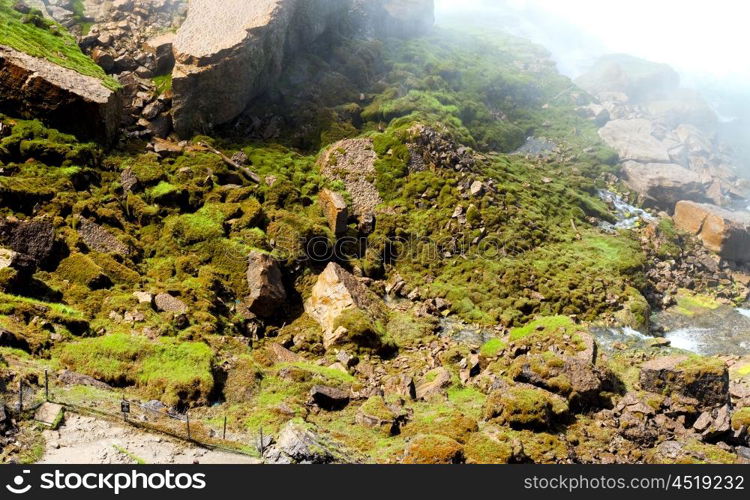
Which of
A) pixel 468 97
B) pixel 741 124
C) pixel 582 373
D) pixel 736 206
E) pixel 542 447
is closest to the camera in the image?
pixel 542 447

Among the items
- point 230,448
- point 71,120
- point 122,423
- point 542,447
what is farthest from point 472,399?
point 71,120

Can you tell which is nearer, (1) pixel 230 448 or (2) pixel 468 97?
(1) pixel 230 448

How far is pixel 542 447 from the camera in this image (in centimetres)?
1511

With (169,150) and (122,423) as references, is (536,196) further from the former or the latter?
(122,423)

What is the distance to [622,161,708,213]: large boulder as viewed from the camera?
45.0 metres

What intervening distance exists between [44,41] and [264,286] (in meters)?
23.0

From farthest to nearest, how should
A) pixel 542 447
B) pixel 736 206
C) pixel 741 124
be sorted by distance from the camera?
pixel 741 124
pixel 736 206
pixel 542 447

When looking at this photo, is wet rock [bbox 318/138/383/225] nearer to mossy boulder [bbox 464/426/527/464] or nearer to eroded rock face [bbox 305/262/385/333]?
eroded rock face [bbox 305/262/385/333]

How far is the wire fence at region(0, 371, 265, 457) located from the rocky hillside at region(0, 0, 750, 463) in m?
0.22

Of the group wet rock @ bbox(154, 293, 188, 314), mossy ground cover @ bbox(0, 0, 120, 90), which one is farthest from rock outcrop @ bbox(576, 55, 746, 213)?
mossy ground cover @ bbox(0, 0, 120, 90)

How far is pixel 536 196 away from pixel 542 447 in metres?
25.2

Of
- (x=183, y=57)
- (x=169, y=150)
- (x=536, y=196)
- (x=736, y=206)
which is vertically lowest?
(x=736, y=206)

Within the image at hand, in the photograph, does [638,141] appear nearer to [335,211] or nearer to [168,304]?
[335,211]

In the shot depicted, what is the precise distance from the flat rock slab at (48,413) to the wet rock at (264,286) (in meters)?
11.3
